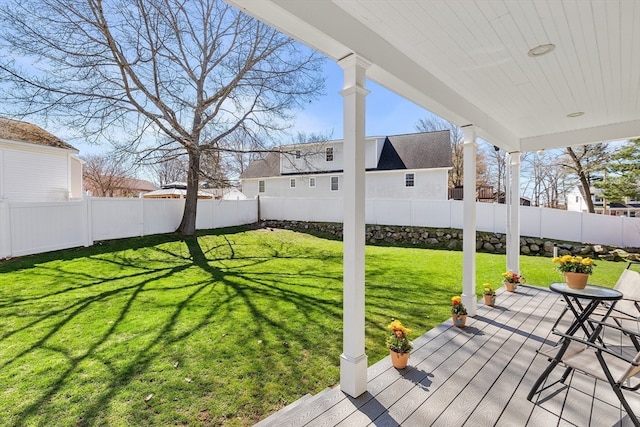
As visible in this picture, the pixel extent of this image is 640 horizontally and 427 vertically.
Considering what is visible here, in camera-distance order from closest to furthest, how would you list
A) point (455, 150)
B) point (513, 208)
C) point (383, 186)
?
point (513, 208) → point (383, 186) → point (455, 150)

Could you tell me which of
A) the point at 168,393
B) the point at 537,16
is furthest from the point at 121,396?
the point at 537,16

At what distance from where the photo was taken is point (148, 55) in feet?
28.6

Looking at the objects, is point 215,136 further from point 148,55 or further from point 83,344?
point 83,344

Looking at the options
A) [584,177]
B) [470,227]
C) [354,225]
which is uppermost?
[584,177]

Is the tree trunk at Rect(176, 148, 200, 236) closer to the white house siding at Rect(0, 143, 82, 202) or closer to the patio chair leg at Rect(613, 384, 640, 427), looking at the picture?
the white house siding at Rect(0, 143, 82, 202)

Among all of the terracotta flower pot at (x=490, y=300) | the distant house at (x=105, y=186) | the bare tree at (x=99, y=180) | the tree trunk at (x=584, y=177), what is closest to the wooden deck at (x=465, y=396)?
the terracotta flower pot at (x=490, y=300)

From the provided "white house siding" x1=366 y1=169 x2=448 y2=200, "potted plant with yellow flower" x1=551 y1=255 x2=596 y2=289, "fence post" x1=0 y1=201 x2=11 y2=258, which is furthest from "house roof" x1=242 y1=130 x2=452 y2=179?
"potted plant with yellow flower" x1=551 y1=255 x2=596 y2=289

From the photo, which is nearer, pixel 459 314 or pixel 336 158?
pixel 459 314

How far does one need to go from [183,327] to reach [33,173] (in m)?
11.8

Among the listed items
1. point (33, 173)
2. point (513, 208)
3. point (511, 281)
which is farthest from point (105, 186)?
point (511, 281)

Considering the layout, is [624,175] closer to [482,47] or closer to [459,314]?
[459,314]

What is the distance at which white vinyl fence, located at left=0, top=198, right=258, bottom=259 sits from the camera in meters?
6.84

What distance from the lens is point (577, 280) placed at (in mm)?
2963

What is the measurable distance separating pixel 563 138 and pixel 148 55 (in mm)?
10503
